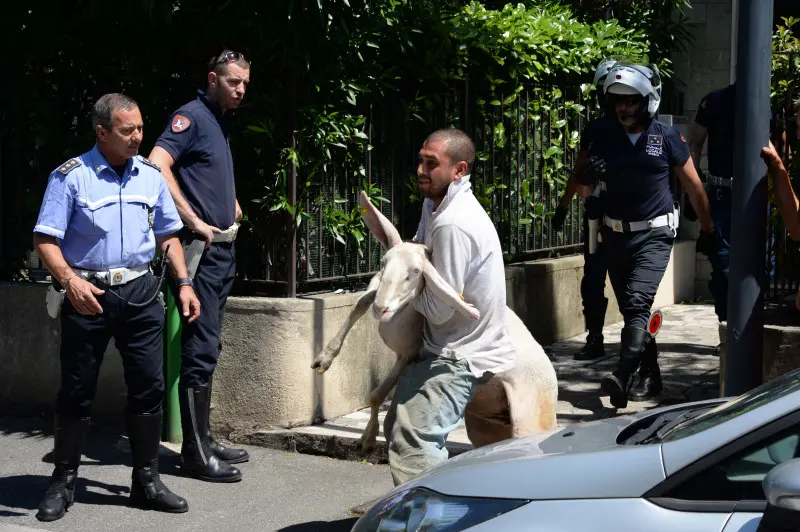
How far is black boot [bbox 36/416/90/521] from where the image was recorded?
5465mm

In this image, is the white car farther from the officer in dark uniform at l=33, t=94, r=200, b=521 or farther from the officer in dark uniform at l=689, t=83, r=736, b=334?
the officer in dark uniform at l=689, t=83, r=736, b=334

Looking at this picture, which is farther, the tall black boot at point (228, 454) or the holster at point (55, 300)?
the tall black boot at point (228, 454)

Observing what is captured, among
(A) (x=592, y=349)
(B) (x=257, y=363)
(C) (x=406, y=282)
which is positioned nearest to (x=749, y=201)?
(C) (x=406, y=282)

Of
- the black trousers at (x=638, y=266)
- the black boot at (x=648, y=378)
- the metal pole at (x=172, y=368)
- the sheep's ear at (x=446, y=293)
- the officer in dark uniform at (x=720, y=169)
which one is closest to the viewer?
the sheep's ear at (x=446, y=293)

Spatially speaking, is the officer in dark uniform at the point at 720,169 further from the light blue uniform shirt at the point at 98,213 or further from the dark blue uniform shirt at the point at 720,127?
the light blue uniform shirt at the point at 98,213

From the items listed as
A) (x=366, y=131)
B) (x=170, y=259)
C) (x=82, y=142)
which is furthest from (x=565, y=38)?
(x=170, y=259)

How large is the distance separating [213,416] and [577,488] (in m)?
4.21

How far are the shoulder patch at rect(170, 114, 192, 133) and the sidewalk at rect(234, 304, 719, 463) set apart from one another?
1.81 m

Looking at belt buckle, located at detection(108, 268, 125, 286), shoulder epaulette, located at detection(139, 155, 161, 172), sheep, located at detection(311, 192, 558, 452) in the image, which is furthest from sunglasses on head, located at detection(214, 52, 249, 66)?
sheep, located at detection(311, 192, 558, 452)

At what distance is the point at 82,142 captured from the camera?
7250mm

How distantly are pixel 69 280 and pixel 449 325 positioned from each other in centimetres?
173

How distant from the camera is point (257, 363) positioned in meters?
6.75

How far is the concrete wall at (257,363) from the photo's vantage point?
6.74 metres

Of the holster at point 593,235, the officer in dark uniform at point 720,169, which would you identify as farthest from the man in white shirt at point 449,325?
the holster at point 593,235
